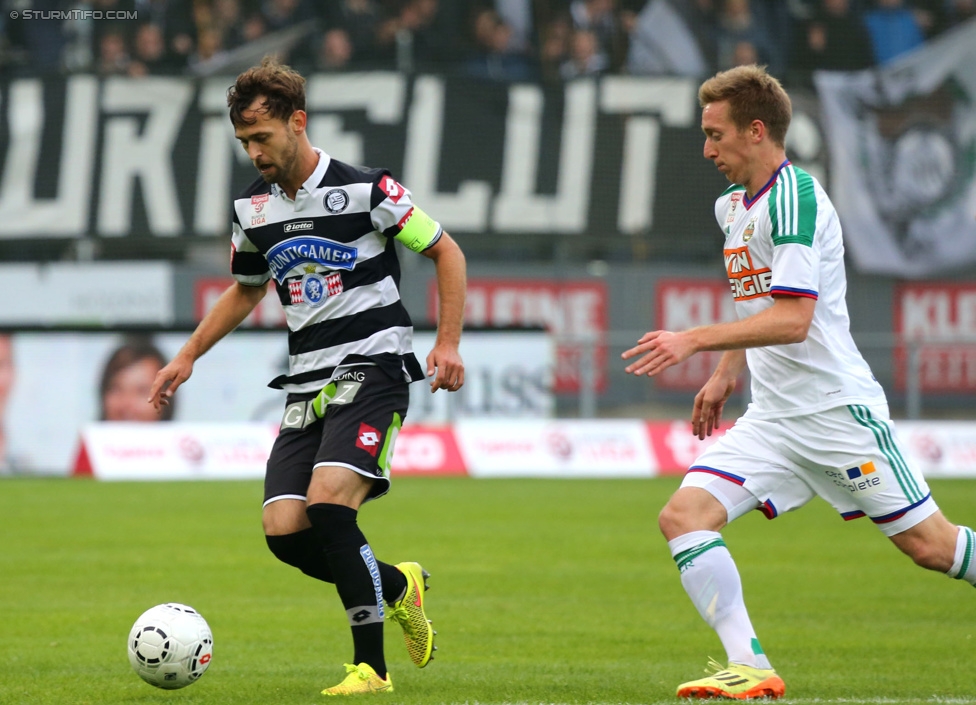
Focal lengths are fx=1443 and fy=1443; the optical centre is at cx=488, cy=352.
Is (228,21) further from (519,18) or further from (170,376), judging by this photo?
(170,376)

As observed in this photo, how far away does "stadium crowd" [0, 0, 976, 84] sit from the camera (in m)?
21.8

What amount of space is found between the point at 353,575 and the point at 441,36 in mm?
17634

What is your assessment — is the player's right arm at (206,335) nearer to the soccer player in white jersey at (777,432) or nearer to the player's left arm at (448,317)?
the player's left arm at (448,317)

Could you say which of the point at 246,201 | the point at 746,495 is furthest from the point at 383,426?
the point at 746,495

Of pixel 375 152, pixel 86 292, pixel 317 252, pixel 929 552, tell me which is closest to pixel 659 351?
pixel 929 552

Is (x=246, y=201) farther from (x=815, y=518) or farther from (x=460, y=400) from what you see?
(x=460, y=400)

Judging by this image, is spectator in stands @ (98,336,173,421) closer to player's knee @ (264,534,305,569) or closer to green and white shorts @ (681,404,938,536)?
player's knee @ (264,534,305,569)

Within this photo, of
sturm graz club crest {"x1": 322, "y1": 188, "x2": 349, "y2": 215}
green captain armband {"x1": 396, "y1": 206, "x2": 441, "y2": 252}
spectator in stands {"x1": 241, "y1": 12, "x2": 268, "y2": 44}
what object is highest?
spectator in stands {"x1": 241, "y1": 12, "x2": 268, "y2": 44}

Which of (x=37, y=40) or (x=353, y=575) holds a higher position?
(x=37, y=40)

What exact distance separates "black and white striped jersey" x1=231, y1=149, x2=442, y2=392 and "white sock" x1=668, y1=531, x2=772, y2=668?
137 cm

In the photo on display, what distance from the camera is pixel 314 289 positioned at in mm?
5863

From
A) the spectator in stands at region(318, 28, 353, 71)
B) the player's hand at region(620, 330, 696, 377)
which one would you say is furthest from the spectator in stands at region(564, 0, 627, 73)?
the player's hand at region(620, 330, 696, 377)

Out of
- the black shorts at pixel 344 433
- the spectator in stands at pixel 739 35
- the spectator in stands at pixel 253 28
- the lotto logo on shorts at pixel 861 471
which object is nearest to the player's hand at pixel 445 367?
the black shorts at pixel 344 433

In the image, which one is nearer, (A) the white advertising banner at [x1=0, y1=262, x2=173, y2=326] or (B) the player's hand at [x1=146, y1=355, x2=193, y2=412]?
(B) the player's hand at [x1=146, y1=355, x2=193, y2=412]
